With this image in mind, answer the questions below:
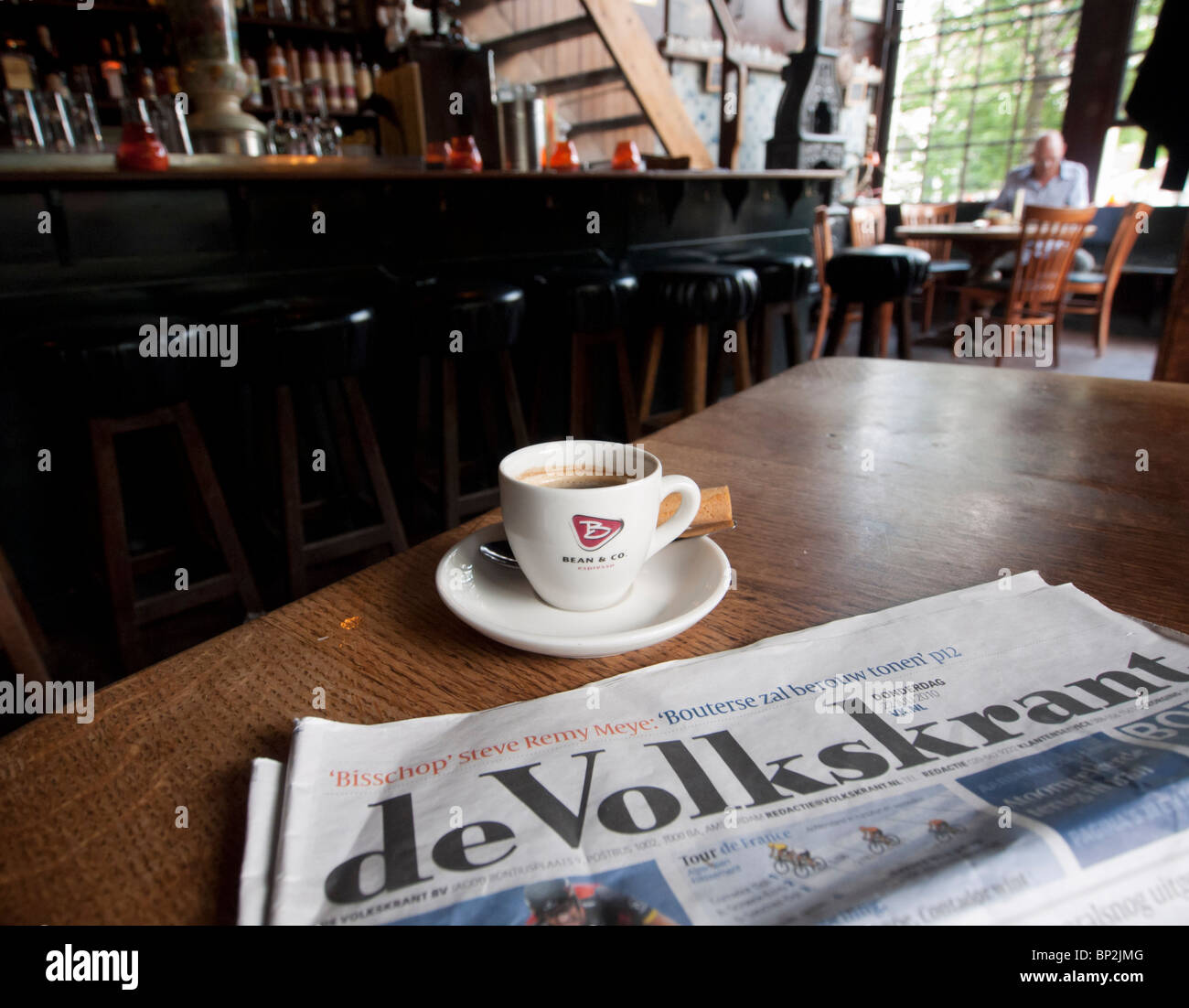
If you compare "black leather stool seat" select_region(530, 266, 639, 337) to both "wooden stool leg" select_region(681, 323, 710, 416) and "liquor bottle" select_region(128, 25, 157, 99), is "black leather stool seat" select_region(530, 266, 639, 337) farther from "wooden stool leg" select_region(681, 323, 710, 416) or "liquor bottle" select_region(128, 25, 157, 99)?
"liquor bottle" select_region(128, 25, 157, 99)

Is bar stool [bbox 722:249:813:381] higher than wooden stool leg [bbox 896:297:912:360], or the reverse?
bar stool [bbox 722:249:813:381]

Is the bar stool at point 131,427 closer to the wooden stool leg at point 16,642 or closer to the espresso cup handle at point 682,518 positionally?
the wooden stool leg at point 16,642

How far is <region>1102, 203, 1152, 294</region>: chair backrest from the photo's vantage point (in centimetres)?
491

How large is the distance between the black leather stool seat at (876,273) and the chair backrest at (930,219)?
3368 mm

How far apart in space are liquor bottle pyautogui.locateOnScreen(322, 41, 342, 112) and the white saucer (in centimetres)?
475

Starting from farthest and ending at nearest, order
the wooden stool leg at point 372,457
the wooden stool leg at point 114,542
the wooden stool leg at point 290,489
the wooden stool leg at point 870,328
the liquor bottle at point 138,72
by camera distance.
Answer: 1. the liquor bottle at point 138,72
2. the wooden stool leg at point 870,328
3. the wooden stool leg at point 372,457
4. the wooden stool leg at point 290,489
5. the wooden stool leg at point 114,542

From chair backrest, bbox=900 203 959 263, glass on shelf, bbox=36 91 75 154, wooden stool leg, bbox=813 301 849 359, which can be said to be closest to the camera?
glass on shelf, bbox=36 91 75 154

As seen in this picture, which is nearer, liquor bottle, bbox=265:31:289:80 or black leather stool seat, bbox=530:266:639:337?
black leather stool seat, bbox=530:266:639:337

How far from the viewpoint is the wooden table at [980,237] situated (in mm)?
4859

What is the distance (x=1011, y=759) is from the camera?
373 mm

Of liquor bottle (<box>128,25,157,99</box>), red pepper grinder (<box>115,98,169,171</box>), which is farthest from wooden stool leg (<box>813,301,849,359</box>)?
liquor bottle (<box>128,25,157,99</box>)

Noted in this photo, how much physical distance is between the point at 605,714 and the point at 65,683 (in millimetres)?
1703

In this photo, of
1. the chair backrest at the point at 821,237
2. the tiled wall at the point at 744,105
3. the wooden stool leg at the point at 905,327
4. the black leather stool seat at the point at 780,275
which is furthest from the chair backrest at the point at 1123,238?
the black leather stool seat at the point at 780,275

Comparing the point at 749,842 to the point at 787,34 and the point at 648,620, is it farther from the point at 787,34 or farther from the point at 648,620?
the point at 787,34
